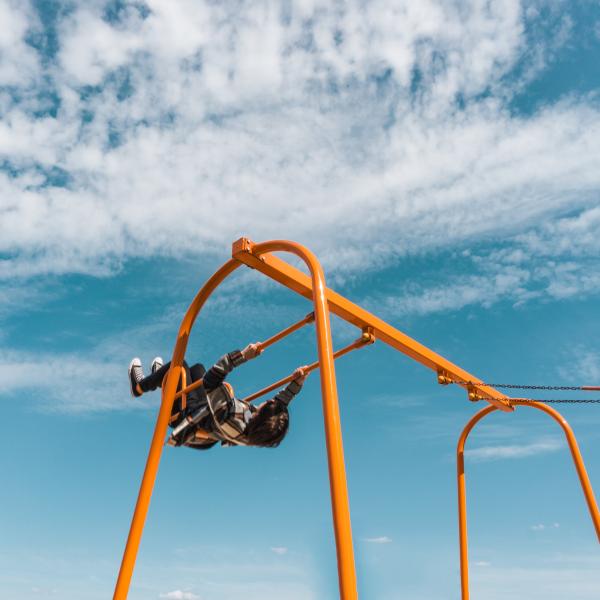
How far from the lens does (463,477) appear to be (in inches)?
393

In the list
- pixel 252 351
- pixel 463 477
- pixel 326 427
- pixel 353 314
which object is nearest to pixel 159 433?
pixel 252 351

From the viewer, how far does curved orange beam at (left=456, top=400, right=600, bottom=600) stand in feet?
27.9

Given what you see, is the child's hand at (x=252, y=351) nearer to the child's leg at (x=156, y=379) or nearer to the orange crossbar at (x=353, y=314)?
the orange crossbar at (x=353, y=314)

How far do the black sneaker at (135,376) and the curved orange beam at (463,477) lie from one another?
16.3ft

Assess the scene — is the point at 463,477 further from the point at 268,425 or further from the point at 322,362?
the point at 322,362

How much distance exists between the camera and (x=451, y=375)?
862 cm

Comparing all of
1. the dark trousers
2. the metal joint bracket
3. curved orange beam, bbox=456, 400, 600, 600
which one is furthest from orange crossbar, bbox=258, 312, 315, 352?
curved orange beam, bbox=456, 400, 600, 600

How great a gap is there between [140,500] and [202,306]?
7.29ft

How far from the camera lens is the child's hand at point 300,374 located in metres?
7.57

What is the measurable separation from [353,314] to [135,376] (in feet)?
10.8

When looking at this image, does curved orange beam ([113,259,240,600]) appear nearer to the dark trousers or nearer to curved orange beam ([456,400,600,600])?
the dark trousers

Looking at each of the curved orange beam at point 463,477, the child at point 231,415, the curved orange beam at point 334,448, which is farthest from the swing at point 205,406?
the curved orange beam at point 463,477

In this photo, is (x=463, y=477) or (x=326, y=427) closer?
(x=326, y=427)

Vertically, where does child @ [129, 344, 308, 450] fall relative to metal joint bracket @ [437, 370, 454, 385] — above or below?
below
